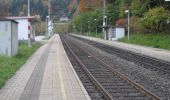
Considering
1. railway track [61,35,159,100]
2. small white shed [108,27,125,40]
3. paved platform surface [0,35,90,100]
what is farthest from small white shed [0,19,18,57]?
small white shed [108,27,125,40]

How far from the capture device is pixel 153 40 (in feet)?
171

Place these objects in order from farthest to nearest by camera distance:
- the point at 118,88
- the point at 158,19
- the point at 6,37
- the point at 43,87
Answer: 1. the point at 158,19
2. the point at 6,37
3. the point at 118,88
4. the point at 43,87

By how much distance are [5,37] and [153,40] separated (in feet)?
86.9

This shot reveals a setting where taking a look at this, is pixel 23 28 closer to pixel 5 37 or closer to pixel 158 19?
pixel 158 19

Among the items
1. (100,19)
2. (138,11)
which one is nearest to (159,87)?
(138,11)

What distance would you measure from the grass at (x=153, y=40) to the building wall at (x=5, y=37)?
1990 cm

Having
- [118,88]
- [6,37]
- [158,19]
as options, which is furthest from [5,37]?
[158,19]

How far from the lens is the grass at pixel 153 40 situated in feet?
154

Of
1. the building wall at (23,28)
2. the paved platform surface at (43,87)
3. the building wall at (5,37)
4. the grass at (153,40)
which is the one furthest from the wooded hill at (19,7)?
the paved platform surface at (43,87)

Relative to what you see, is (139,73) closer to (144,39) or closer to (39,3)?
(144,39)

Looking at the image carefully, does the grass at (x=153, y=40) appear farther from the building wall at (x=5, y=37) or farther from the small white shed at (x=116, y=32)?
the building wall at (x=5, y=37)

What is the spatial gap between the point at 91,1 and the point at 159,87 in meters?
117

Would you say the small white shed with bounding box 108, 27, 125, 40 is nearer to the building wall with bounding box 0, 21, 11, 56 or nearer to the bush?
the bush

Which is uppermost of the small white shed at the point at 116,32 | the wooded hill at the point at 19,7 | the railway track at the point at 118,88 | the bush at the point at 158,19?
the wooded hill at the point at 19,7
